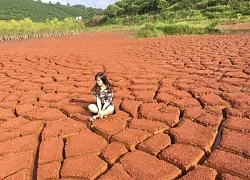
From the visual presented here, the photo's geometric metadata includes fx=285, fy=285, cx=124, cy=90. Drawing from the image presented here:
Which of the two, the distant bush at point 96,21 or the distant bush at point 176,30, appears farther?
the distant bush at point 96,21

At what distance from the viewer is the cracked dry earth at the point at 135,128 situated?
2.02 metres

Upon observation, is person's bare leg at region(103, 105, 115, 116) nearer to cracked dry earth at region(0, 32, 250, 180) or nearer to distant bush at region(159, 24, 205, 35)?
cracked dry earth at region(0, 32, 250, 180)

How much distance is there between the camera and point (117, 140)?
245cm

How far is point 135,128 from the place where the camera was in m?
2.68

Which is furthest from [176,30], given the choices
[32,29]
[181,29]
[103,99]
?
[32,29]

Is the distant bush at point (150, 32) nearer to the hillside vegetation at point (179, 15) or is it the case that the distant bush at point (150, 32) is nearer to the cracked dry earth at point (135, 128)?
the hillside vegetation at point (179, 15)

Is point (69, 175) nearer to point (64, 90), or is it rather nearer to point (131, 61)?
point (64, 90)

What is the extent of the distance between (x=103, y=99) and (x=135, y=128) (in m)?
0.52

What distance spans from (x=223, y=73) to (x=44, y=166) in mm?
3424

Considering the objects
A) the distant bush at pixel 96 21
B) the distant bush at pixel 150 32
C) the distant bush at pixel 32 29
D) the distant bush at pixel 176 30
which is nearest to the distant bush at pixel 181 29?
the distant bush at pixel 176 30

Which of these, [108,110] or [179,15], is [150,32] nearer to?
[108,110]

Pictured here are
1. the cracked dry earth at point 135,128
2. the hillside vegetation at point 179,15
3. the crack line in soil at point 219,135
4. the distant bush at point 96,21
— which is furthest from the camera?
the distant bush at point 96,21

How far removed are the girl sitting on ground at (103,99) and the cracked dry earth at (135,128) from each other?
8 centimetres

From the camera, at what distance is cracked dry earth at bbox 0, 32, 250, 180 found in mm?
2021
